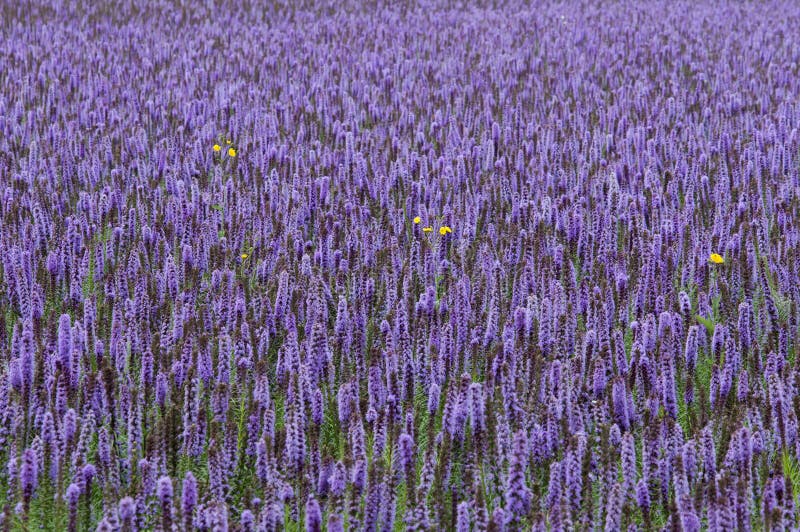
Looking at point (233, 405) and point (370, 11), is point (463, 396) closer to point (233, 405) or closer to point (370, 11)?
point (233, 405)

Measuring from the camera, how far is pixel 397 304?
393cm

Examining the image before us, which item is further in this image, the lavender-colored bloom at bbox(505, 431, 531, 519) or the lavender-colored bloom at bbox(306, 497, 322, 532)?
the lavender-colored bloom at bbox(505, 431, 531, 519)

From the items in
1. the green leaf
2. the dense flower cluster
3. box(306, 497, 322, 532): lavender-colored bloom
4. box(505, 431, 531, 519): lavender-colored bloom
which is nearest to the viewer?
box(306, 497, 322, 532): lavender-colored bloom

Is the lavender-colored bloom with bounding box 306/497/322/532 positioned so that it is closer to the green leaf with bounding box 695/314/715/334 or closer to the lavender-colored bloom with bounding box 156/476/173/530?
the lavender-colored bloom with bounding box 156/476/173/530

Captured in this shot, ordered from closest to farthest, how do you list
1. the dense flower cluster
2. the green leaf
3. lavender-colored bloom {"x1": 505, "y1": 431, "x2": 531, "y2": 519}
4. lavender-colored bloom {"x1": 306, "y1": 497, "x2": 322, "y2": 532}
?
lavender-colored bloom {"x1": 306, "y1": 497, "x2": 322, "y2": 532} < lavender-colored bloom {"x1": 505, "y1": 431, "x2": 531, "y2": 519} < the dense flower cluster < the green leaf

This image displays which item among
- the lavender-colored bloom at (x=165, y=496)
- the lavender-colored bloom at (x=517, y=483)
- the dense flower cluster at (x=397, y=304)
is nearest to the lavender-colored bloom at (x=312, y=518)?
the dense flower cluster at (x=397, y=304)

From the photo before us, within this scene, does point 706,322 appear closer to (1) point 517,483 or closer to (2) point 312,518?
(1) point 517,483

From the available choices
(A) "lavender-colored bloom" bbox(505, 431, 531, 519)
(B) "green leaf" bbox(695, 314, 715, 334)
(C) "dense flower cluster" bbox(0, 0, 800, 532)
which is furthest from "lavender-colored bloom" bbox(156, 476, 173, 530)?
(B) "green leaf" bbox(695, 314, 715, 334)

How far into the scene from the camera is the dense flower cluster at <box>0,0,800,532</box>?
9.00 ft

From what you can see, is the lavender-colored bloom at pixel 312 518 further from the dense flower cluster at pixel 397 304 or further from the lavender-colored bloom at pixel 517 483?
the lavender-colored bloom at pixel 517 483

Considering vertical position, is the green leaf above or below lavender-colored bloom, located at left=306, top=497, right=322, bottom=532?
above

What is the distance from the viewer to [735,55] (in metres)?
11.1

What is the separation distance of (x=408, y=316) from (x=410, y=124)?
13.4ft

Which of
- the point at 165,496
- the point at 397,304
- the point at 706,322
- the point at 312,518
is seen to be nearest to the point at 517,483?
the point at 312,518
